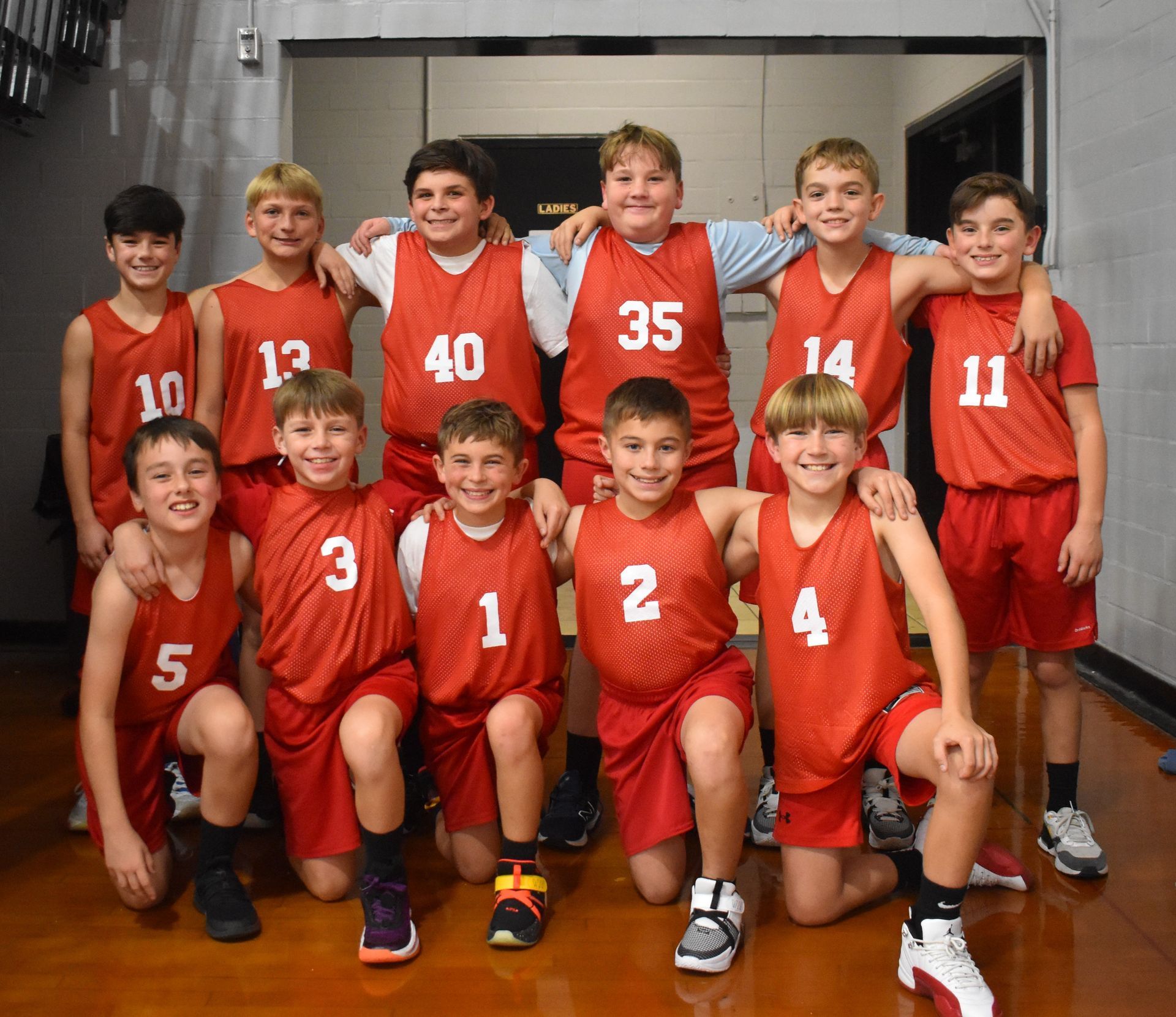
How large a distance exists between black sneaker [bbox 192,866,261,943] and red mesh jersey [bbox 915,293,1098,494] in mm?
1795

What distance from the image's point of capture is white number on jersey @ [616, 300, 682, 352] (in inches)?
109

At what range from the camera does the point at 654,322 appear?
277cm

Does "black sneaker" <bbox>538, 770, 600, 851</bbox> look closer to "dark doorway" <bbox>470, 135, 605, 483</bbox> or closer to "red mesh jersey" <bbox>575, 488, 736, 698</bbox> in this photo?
"red mesh jersey" <bbox>575, 488, 736, 698</bbox>

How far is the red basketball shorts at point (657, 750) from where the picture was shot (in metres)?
2.38

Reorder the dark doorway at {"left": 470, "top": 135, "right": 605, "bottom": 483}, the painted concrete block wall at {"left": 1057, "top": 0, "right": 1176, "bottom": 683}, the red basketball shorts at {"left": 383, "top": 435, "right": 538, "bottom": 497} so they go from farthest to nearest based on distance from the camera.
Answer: the dark doorway at {"left": 470, "top": 135, "right": 605, "bottom": 483}, the painted concrete block wall at {"left": 1057, "top": 0, "right": 1176, "bottom": 683}, the red basketball shorts at {"left": 383, "top": 435, "right": 538, "bottom": 497}

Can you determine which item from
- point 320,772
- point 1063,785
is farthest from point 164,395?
point 1063,785

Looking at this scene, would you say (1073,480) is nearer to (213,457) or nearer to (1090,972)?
(1090,972)

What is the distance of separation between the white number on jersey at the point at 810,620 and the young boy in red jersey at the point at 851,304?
0.39 metres

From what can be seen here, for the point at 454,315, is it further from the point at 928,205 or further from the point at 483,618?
the point at 928,205

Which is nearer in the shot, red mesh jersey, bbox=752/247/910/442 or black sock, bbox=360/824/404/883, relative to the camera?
black sock, bbox=360/824/404/883

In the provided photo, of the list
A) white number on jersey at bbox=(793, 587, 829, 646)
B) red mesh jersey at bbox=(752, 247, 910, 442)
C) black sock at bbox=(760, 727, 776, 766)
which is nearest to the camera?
white number on jersey at bbox=(793, 587, 829, 646)

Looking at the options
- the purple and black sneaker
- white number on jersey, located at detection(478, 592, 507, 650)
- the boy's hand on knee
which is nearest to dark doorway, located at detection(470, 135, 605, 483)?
white number on jersey, located at detection(478, 592, 507, 650)

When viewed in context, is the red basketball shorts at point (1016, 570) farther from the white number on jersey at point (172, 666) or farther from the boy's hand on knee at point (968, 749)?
the white number on jersey at point (172, 666)

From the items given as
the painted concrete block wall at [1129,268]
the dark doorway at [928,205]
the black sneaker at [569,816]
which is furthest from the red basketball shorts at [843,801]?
the dark doorway at [928,205]
